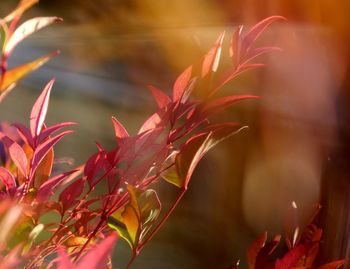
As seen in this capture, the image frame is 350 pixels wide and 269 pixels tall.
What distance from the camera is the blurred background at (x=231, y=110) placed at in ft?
5.48

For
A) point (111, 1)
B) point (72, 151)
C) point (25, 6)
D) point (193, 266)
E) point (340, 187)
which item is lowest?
point (193, 266)

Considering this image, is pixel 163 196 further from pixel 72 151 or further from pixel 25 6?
pixel 25 6

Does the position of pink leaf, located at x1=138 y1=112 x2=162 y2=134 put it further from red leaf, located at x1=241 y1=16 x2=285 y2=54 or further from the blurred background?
the blurred background

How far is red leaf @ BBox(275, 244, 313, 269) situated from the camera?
1.68ft

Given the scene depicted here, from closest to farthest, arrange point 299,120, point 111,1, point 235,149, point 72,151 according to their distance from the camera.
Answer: point 299,120 → point 235,149 → point 72,151 → point 111,1

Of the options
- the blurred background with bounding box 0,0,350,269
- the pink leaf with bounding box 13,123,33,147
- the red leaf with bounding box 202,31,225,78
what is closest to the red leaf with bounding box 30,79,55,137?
the pink leaf with bounding box 13,123,33,147

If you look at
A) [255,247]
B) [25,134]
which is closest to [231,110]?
[255,247]

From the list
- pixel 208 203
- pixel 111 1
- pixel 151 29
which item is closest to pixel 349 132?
pixel 208 203

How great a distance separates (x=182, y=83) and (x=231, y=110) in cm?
145

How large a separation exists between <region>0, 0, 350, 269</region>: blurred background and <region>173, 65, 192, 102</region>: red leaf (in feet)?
3.10

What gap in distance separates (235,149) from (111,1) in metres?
0.89

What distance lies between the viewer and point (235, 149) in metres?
2.04

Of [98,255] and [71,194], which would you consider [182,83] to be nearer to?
[71,194]

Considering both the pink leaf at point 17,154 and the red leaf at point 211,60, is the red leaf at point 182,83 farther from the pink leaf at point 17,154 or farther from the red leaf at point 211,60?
the pink leaf at point 17,154
